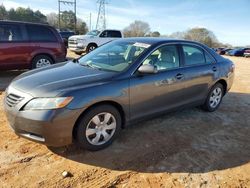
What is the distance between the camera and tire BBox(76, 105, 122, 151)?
12.3ft

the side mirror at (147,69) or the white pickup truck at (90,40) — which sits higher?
the white pickup truck at (90,40)

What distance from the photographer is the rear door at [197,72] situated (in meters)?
5.20

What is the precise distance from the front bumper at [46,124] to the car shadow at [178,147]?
16.9 inches

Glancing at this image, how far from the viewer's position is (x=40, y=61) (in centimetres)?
924

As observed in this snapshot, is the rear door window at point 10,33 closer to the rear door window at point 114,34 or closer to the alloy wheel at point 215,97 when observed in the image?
the alloy wheel at point 215,97

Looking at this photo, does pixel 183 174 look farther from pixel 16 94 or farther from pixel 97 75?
pixel 16 94

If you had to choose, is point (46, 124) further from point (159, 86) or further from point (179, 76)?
point (179, 76)

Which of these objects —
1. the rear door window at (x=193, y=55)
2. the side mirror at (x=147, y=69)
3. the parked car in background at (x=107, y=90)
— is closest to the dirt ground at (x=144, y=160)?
the parked car in background at (x=107, y=90)

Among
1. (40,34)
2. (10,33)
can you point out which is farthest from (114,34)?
(10,33)

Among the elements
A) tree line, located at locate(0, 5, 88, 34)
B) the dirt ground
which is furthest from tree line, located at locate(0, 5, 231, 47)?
the dirt ground

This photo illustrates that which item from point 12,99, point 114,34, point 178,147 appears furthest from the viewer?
point 114,34

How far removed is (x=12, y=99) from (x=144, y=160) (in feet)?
6.46

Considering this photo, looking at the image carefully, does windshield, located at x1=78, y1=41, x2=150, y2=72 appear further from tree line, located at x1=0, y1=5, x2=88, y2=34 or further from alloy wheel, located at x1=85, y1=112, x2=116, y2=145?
tree line, located at x1=0, y1=5, x2=88, y2=34

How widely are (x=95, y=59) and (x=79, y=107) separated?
59.2 inches
